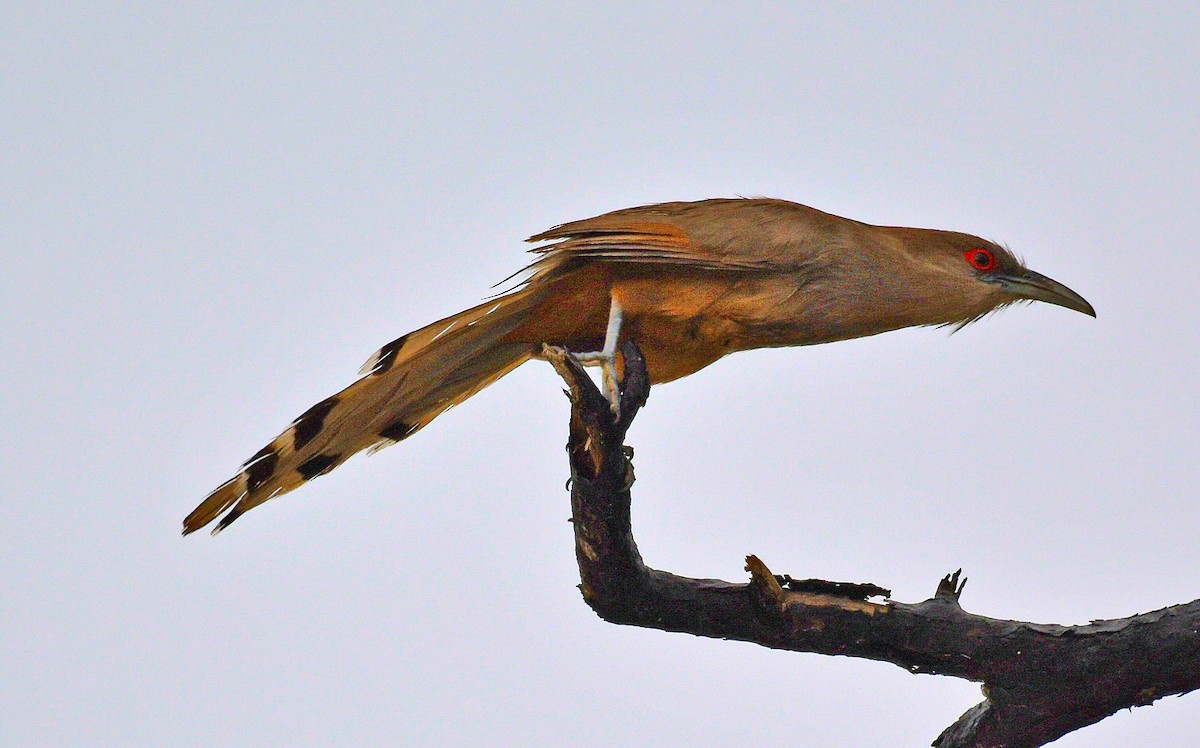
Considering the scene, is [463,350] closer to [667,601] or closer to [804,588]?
[667,601]

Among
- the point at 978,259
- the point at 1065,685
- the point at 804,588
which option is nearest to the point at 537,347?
the point at 804,588

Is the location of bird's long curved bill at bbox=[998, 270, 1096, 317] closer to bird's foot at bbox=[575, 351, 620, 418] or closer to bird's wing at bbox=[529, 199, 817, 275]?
bird's wing at bbox=[529, 199, 817, 275]

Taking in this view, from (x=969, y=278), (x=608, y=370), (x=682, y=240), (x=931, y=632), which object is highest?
(x=682, y=240)

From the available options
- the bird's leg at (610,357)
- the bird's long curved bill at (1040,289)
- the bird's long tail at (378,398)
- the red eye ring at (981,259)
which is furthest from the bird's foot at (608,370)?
the bird's long curved bill at (1040,289)

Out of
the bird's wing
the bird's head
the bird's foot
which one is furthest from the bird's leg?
the bird's head

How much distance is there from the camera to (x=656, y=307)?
4.15 m

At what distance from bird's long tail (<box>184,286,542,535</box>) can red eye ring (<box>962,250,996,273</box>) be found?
5.29ft

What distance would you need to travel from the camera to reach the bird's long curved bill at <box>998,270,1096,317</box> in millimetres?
4527

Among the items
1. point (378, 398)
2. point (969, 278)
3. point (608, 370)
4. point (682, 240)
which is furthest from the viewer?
point (969, 278)

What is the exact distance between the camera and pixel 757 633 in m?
4.06

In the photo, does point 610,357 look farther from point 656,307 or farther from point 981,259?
point 981,259

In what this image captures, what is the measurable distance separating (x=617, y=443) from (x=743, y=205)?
1184mm

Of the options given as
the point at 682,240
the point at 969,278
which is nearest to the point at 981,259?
the point at 969,278

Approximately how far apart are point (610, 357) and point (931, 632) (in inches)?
56.1
